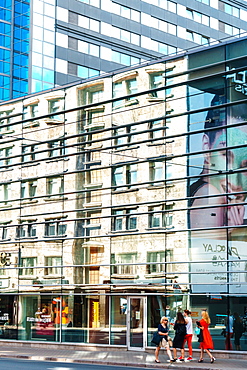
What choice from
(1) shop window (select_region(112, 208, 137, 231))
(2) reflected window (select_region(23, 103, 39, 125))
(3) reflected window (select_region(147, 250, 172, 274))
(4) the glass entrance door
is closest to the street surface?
(4) the glass entrance door

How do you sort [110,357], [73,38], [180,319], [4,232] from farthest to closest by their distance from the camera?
[73,38] < [4,232] < [110,357] < [180,319]

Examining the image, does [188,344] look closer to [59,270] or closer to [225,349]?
[225,349]

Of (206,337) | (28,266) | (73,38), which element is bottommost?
(206,337)

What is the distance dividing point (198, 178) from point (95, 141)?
230 inches

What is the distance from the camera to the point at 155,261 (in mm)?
27359

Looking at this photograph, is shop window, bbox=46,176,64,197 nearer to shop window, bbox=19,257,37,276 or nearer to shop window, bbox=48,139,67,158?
shop window, bbox=48,139,67,158

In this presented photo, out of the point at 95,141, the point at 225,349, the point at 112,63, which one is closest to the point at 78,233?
the point at 95,141

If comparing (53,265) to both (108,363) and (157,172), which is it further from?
(108,363)

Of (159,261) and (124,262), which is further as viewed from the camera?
(124,262)

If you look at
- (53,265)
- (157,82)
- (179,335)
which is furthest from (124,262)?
(157,82)

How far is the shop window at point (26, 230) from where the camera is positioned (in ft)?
108

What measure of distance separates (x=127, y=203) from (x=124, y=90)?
4.64 metres

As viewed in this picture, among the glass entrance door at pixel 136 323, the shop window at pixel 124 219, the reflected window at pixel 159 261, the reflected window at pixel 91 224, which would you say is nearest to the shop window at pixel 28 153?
the reflected window at pixel 91 224

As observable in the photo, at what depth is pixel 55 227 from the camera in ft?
104
